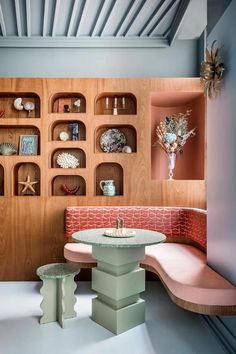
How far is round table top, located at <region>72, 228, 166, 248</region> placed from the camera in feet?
8.00

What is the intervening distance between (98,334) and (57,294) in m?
0.50

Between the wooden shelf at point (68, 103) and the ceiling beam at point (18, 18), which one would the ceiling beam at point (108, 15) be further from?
the ceiling beam at point (18, 18)

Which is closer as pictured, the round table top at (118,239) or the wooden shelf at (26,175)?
the round table top at (118,239)

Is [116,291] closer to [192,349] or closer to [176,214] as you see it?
[192,349]

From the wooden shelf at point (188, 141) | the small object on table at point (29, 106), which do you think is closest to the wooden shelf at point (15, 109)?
the small object on table at point (29, 106)

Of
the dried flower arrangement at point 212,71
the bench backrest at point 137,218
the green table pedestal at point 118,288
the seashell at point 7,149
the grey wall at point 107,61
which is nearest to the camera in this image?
the dried flower arrangement at point 212,71

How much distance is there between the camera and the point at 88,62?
13.8ft

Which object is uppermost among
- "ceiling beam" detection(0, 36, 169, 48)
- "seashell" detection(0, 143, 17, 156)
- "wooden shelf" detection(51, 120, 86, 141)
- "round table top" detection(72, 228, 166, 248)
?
"ceiling beam" detection(0, 36, 169, 48)

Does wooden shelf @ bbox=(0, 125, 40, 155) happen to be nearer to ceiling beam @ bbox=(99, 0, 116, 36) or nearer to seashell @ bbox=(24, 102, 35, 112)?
seashell @ bbox=(24, 102, 35, 112)

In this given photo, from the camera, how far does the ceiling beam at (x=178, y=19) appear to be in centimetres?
325

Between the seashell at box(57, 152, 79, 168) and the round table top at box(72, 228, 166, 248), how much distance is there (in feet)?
4.33

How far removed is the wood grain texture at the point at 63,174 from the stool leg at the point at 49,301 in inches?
45.0

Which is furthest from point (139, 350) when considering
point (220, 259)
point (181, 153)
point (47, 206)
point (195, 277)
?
point (181, 153)

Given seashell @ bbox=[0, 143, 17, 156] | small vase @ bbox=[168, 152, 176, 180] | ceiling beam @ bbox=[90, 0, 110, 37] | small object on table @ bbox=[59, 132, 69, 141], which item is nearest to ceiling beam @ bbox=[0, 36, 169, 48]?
ceiling beam @ bbox=[90, 0, 110, 37]
